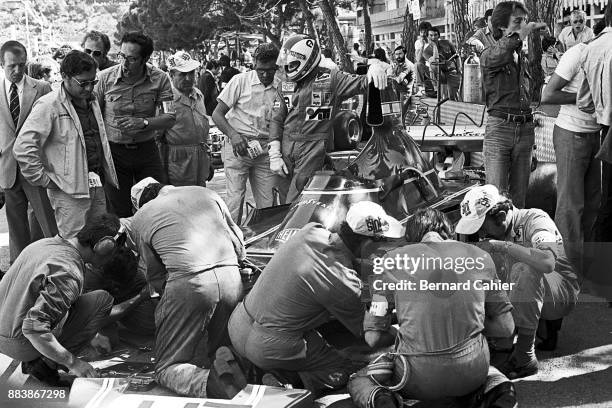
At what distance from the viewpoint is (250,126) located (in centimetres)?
758

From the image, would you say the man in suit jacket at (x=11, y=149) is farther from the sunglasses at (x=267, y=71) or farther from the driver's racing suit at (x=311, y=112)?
the driver's racing suit at (x=311, y=112)

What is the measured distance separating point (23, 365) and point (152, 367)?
746mm

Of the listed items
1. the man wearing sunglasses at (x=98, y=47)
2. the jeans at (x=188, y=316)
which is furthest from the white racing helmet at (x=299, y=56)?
the man wearing sunglasses at (x=98, y=47)

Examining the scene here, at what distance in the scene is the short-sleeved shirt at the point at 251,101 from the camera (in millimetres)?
7504

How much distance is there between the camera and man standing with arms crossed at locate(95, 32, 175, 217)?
23.2ft

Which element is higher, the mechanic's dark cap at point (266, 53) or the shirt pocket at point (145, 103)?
the mechanic's dark cap at point (266, 53)

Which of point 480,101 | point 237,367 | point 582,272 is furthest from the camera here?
point 480,101

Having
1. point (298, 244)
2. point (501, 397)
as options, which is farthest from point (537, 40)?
point (501, 397)

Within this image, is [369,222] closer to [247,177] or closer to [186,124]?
[247,177]

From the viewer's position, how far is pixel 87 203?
20.7 ft

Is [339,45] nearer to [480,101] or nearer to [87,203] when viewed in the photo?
[480,101]

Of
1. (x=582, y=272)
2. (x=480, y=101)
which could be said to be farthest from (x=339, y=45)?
(x=582, y=272)

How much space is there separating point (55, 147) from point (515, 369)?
3622mm

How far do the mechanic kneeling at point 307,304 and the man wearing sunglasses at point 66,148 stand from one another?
2.17m
